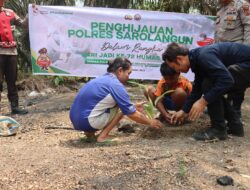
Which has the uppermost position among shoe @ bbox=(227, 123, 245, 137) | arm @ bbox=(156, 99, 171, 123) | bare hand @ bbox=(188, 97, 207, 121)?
bare hand @ bbox=(188, 97, 207, 121)

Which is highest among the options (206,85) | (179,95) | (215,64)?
(215,64)

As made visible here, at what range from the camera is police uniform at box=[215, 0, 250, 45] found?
16.3 feet

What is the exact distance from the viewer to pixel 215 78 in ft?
12.0

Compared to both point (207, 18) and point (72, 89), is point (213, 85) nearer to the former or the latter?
point (207, 18)

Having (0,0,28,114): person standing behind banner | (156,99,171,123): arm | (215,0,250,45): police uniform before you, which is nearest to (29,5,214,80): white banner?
(0,0,28,114): person standing behind banner

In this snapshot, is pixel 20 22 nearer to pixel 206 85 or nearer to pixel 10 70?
pixel 10 70

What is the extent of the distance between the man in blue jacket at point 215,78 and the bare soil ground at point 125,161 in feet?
0.50

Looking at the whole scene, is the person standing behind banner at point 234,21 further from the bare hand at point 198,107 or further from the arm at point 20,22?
the arm at point 20,22

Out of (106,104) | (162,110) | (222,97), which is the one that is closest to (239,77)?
(222,97)

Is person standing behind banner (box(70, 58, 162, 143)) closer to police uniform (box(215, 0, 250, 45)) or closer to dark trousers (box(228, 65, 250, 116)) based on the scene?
dark trousers (box(228, 65, 250, 116))

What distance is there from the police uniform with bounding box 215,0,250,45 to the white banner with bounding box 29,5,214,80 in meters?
1.29

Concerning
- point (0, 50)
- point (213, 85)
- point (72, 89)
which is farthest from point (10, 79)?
point (213, 85)

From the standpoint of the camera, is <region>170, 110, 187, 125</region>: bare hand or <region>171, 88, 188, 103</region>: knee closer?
<region>170, 110, 187, 125</region>: bare hand

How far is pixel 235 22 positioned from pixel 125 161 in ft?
8.60
